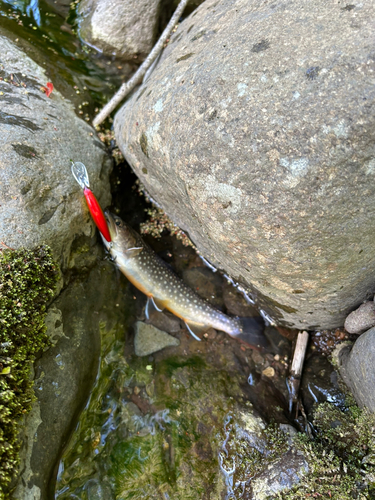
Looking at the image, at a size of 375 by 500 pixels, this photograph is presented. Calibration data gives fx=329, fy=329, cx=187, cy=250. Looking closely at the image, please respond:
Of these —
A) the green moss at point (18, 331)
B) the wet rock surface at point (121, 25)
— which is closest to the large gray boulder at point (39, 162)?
the green moss at point (18, 331)

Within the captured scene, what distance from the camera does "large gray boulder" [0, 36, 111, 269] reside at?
318cm

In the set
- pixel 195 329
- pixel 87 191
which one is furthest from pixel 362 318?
pixel 87 191

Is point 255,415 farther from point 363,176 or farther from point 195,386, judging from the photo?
point 363,176

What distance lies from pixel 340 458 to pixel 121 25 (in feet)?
18.9

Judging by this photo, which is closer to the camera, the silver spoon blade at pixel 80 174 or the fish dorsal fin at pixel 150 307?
the silver spoon blade at pixel 80 174

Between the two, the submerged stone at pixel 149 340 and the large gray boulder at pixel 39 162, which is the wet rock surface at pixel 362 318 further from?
the large gray boulder at pixel 39 162

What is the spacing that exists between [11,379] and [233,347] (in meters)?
2.63

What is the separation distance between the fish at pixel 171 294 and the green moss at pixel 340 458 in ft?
3.87

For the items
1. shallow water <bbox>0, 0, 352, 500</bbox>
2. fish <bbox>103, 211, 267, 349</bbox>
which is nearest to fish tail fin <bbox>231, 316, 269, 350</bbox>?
fish <bbox>103, 211, 267, 349</bbox>

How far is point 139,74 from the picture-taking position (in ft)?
14.5

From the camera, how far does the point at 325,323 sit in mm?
3801

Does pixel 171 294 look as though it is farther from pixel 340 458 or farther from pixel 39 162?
pixel 340 458

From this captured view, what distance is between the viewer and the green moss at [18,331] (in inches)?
106

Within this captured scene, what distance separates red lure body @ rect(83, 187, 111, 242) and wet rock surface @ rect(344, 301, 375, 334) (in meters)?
2.91
